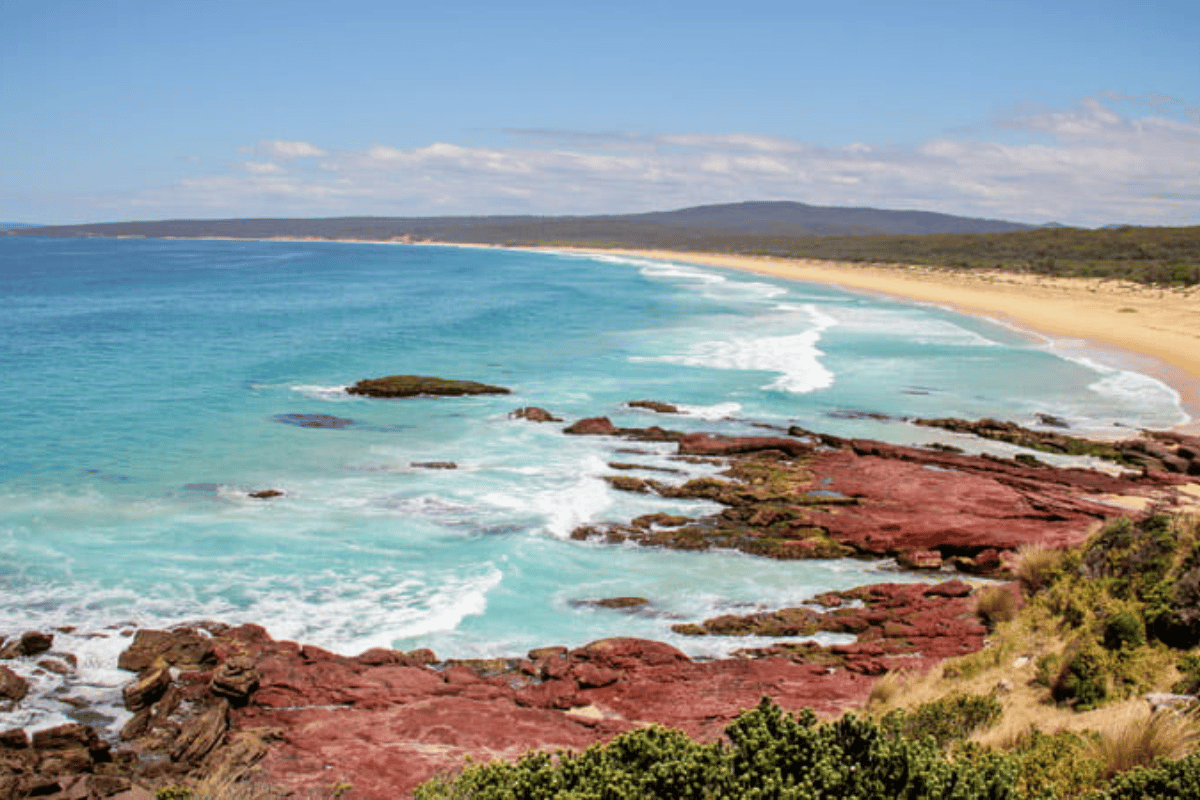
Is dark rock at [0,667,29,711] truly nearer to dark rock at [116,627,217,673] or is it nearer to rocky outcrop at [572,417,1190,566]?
dark rock at [116,627,217,673]

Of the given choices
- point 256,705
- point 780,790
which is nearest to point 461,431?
point 256,705

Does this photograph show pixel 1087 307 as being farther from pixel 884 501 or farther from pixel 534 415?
pixel 884 501

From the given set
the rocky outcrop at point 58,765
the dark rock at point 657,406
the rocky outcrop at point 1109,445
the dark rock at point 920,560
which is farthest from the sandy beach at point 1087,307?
the rocky outcrop at point 58,765

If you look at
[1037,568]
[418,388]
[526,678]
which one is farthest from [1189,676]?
[418,388]

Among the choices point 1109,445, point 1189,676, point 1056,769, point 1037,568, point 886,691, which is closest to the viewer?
point 1056,769

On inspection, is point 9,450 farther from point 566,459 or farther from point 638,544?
point 638,544

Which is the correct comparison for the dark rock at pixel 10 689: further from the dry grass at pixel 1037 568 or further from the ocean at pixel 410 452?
the dry grass at pixel 1037 568

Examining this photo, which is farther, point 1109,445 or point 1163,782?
point 1109,445
